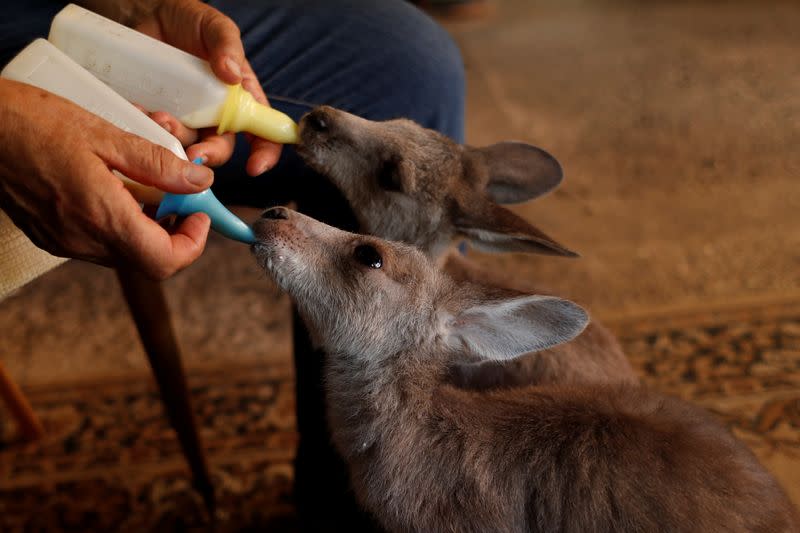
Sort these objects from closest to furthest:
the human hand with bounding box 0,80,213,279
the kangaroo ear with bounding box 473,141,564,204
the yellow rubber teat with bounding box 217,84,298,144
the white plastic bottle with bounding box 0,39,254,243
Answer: the human hand with bounding box 0,80,213,279 → the white plastic bottle with bounding box 0,39,254,243 → the yellow rubber teat with bounding box 217,84,298,144 → the kangaroo ear with bounding box 473,141,564,204

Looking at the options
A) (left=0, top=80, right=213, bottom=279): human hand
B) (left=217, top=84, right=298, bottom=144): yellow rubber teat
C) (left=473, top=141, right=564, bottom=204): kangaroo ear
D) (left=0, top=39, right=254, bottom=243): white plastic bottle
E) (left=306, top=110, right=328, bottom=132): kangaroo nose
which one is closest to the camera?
(left=0, top=80, right=213, bottom=279): human hand

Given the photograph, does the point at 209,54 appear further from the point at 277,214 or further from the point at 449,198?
the point at 449,198

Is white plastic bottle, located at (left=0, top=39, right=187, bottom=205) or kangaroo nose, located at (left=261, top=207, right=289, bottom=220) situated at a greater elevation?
white plastic bottle, located at (left=0, top=39, right=187, bottom=205)

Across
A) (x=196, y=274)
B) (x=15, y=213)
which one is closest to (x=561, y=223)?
(x=196, y=274)

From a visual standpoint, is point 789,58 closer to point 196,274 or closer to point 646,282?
point 646,282

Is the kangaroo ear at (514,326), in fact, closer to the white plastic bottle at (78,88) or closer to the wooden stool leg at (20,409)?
the white plastic bottle at (78,88)

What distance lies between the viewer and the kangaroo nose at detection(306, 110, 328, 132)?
1.38 meters

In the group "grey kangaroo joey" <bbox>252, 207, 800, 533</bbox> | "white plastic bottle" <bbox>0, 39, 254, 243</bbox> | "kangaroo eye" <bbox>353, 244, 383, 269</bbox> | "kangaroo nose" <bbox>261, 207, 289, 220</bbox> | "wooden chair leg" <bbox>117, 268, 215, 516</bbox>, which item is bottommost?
"wooden chair leg" <bbox>117, 268, 215, 516</bbox>

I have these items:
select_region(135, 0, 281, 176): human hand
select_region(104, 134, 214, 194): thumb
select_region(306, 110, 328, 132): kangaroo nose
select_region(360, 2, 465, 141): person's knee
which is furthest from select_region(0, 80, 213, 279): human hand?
select_region(360, 2, 465, 141): person's knee

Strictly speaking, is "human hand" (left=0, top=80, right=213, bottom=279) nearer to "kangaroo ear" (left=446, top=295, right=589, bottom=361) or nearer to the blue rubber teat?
the blue rubber teat

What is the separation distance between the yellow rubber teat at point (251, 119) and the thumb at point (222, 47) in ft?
0.11

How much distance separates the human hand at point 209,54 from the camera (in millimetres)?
1115

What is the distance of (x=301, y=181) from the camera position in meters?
1.49

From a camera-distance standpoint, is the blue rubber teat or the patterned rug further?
the patterned rug
